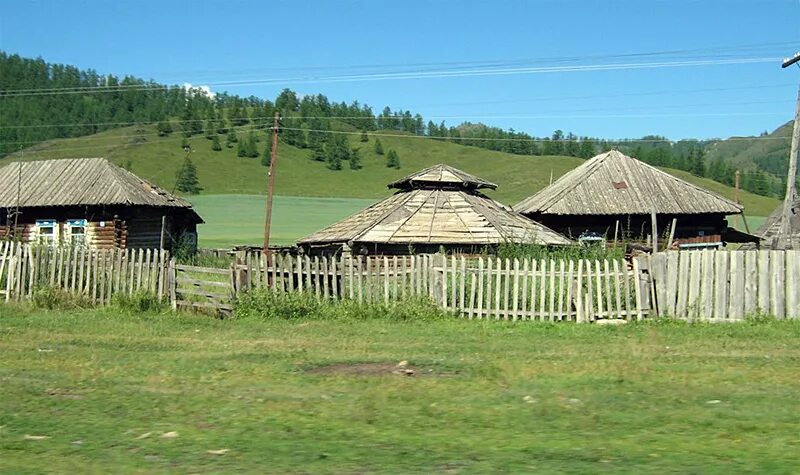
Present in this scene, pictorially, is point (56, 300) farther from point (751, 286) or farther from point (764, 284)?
point (764, 284)

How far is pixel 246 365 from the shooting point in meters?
11.1

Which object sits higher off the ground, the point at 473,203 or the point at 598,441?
the point at 473,203

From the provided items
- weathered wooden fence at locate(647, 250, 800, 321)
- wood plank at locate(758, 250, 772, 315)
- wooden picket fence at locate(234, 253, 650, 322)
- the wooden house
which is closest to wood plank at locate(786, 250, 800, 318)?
weathered wooden fence at locate(647, 250, 800, 321)

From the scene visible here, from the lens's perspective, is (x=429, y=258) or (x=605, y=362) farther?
(x=429, y=258)

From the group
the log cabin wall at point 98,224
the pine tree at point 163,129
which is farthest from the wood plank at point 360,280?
the pine tree at point 163,129

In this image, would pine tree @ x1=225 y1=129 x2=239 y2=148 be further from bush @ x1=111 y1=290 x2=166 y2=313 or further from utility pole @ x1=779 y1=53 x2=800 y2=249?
bush @ x1=111 y1=290 x2=166 y2=313

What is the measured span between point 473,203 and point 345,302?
1324 cm

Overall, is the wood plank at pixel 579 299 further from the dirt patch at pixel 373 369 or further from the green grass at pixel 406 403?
the dirt patch at pixel 373 369

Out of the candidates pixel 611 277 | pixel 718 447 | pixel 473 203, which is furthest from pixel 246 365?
pixel 473 203

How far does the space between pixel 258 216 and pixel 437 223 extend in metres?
59.3

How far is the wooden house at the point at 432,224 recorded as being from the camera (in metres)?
27.5

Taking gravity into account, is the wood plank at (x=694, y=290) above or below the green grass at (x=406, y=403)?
above

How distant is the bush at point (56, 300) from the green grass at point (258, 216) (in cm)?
3844

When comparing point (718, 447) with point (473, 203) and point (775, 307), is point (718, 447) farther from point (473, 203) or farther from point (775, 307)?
point (473, 203)
